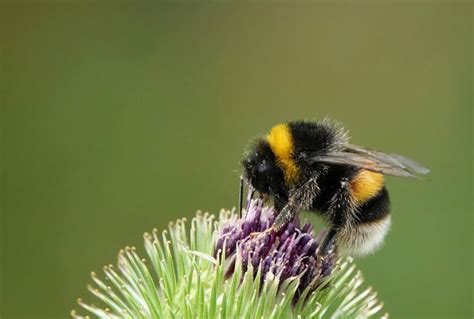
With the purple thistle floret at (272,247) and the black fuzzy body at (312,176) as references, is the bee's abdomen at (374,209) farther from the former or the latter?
the purple thistle floret at (272,247)

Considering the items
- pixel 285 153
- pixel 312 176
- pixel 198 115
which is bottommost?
pixel 312 176

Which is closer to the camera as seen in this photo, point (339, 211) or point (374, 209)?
point (339, 211)

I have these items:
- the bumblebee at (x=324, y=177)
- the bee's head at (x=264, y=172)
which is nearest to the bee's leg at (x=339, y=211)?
the bumblebee at (x=324, y=177)

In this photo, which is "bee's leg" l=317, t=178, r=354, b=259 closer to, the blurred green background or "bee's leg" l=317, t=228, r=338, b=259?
"bee's leg" l=317, t=228, r=338, b=259

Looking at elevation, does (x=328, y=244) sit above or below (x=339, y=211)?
below

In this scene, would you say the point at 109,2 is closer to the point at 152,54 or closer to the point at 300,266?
the point at 152,54

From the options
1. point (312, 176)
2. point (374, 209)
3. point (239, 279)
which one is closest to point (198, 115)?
point (374, 209)

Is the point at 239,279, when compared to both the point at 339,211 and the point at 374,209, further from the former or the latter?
the point at 374,209
